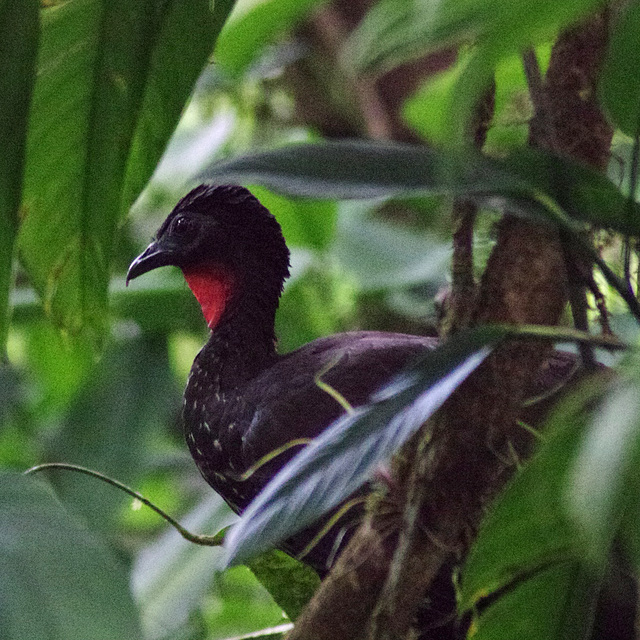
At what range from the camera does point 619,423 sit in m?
0.54

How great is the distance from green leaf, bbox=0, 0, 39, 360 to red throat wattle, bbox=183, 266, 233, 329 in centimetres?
72

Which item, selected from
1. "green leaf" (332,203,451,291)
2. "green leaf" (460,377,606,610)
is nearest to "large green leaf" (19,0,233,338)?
"green leaf" (460,377,606,610)

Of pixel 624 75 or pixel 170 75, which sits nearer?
pixel 624 75

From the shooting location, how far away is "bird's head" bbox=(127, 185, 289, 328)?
1.64 m

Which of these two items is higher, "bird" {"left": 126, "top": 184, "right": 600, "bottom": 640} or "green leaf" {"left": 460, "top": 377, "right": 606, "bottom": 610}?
"green leaf" {"left": 460, "top": 377, "right": 606, "bottom": 610}

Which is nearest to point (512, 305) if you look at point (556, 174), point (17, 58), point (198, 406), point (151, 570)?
→ point (556, 174)

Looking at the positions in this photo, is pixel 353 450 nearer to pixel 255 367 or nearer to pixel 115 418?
pixel 255 367

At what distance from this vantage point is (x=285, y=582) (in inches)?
49.9

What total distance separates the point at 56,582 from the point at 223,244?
→ 0.88 metres

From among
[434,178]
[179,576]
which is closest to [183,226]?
[179,576]

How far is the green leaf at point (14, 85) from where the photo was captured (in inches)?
36.6

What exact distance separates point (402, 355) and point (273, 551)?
317mm

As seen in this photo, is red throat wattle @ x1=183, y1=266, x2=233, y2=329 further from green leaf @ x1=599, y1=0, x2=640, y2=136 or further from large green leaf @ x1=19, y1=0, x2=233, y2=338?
green leaf @ x1=599, y1=0, x2=640, y2=136

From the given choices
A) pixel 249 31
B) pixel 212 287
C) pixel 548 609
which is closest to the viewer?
pixel 548 609
